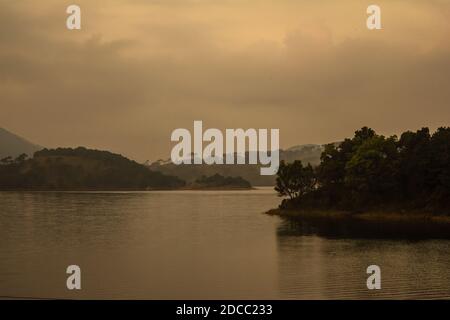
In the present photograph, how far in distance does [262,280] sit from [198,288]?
19.8 ft

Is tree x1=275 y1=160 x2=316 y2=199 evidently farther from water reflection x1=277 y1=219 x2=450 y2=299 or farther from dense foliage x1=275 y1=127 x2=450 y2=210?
water reflection x1=277 y1=219 x2=450 y2=299

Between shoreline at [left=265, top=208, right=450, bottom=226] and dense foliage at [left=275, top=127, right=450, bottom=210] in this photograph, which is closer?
shoreline at [left=265, top=208, right=450, bottom=226]

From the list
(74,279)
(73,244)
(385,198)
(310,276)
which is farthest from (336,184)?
(74,279)

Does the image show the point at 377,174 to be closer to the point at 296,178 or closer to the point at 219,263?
the point at 296,178

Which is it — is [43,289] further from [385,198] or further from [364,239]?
[385,198]

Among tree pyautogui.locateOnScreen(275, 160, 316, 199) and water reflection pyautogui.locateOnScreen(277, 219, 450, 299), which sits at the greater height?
tree pyautogui.locateOnScreen(275, 160, 316, 199)

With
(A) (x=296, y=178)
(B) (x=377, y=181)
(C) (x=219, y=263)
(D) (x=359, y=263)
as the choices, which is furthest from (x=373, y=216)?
(C) (x=219, y=263)

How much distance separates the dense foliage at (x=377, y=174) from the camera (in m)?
95.5

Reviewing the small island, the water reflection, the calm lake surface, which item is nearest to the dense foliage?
the small island

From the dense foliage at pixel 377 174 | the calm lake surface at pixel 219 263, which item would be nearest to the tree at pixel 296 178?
the dense foliage at pixel 377 174

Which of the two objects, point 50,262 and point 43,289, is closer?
point 43,289

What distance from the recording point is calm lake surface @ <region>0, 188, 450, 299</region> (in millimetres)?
41938

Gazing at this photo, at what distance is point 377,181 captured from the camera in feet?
336
